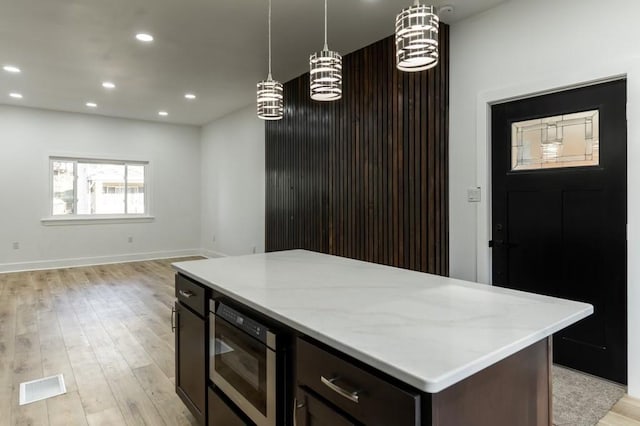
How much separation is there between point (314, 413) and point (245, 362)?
0.51 metres

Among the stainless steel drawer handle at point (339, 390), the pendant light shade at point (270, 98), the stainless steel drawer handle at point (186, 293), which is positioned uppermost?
the pendant light shade at point (270, 98)

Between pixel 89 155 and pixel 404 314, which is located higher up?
pixel 89 155

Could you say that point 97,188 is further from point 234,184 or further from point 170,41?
point 170,41

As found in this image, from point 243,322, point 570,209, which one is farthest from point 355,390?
point 570,209

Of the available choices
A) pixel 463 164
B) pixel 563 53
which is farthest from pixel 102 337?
pixel 563 53

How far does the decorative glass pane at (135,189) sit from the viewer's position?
26.6 ft

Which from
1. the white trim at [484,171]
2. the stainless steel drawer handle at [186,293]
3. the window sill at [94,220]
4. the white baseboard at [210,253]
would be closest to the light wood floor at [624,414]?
the white trim at [484,171]

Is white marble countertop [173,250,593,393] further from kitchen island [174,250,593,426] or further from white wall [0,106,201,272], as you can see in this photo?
white wall [0,106,201,272]

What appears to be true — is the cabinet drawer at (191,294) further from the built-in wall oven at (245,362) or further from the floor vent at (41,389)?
the floor vent at (41,389)

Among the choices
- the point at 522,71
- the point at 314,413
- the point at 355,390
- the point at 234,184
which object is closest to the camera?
the point at 355,390

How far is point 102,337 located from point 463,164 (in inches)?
144

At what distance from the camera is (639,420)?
2250 millimetres

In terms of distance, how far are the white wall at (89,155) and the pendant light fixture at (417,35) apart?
7423 millimetres

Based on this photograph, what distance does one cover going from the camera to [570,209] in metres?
2.85
